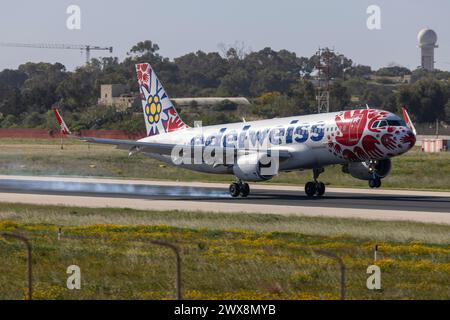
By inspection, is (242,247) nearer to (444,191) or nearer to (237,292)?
(237,292)

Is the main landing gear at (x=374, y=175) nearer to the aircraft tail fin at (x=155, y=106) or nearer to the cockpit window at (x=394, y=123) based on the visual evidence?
the cockpit window at (x=394, y=123)

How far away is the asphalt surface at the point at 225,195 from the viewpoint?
5384cm

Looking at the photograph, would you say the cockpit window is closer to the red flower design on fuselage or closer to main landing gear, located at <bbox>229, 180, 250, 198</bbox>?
the red flower design on fuselage

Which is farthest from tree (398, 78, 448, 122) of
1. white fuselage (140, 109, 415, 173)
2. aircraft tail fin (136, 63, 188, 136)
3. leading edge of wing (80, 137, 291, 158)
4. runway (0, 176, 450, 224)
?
white fuselage (140, 109, 415, 173)

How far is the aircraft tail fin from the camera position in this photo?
216 feet

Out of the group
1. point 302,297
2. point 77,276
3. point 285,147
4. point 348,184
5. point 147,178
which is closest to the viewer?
point 302,297

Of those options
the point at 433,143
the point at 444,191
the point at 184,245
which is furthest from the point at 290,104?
the point at 184,245

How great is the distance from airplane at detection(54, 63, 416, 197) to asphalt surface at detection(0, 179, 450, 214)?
1.49 meters

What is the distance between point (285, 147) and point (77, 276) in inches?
1186

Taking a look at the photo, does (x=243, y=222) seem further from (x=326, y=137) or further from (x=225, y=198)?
(x=225, y=198)

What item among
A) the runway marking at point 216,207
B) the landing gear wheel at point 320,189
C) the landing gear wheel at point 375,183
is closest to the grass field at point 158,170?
the landing gear wheel at point 320,189

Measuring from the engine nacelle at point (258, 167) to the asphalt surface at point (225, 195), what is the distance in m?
1.52
